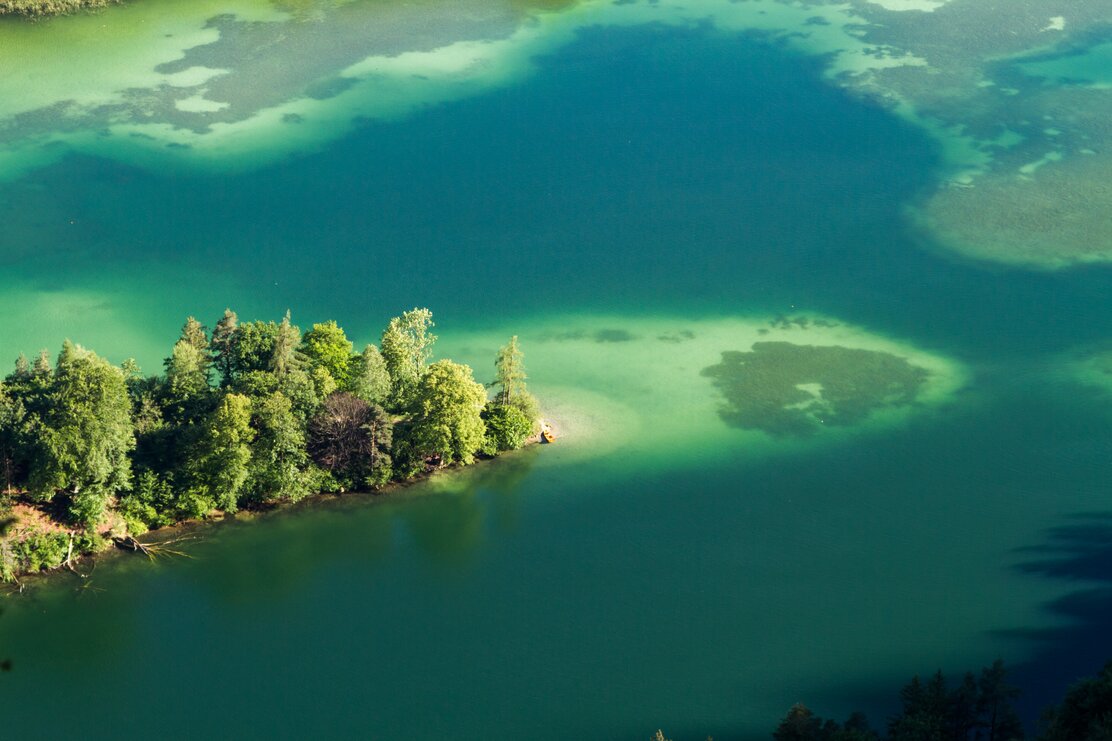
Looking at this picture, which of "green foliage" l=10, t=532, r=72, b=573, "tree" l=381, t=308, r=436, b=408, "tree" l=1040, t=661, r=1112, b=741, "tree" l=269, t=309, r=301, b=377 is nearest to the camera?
"tree" l=1040, t=661, r=1112, b=741

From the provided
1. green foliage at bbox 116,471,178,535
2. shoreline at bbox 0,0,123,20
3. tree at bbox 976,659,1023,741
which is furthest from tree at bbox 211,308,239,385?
shoreline at bbox 0,0,123,20

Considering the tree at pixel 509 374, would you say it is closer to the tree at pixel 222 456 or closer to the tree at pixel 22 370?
the tree at pixel 222 456

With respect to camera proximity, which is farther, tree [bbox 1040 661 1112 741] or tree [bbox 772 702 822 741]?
tree [bbox 772 702 822 741]

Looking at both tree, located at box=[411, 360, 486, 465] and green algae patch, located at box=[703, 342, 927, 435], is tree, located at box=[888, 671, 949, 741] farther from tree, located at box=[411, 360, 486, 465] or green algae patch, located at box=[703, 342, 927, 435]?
tree, located at box=[411, 360, 486, 465]

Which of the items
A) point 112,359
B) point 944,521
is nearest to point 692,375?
point 944,521

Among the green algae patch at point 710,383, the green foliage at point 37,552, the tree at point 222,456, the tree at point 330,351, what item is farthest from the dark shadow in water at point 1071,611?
the green foliage at point 37,552

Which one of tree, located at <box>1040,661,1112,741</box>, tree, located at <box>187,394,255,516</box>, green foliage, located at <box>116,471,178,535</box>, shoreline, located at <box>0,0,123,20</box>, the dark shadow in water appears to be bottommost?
tree, located at <box>1040,661,1112,741</box>
